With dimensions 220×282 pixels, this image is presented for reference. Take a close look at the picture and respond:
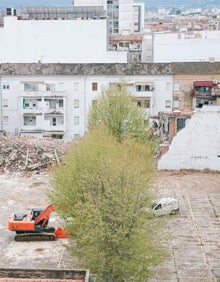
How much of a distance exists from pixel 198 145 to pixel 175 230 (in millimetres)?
13922

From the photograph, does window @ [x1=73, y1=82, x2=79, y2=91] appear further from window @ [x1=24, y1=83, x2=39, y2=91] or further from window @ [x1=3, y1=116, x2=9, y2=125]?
window @ [x1=3, y1=116, x2=9, y2=125]

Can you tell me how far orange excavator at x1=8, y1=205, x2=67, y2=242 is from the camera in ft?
106

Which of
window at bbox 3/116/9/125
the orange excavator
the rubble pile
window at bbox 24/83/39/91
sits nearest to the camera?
the orange excavator

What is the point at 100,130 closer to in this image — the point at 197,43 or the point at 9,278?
the point at 9,278

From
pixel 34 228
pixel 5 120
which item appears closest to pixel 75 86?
pixel 5 120

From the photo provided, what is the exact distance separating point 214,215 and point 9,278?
1871cm

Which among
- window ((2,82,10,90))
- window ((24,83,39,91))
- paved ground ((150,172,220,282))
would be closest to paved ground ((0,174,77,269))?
paved ground ((150,172,220,282))

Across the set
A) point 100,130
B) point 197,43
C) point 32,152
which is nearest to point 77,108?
point 32,152

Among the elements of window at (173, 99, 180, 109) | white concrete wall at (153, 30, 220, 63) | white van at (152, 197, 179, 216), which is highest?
white concrete wall at (153, 30, 220, 63)

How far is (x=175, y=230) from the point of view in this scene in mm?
34250

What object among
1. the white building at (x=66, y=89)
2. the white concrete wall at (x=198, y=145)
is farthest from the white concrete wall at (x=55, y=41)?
the white concrete wall at (x=198, y=145)

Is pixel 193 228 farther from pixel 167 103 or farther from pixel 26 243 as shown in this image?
pixel 167 103

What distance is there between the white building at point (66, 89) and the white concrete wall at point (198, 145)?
16443 millimetres

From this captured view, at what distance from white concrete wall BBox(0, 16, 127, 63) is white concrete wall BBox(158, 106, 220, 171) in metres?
32.4
